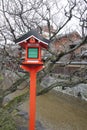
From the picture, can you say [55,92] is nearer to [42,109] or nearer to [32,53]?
[42,109]

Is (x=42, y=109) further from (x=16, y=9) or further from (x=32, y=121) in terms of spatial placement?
(x=32, y=121)

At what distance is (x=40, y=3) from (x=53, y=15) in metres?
0.87

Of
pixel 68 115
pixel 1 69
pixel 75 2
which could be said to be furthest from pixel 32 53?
pixel 68 115

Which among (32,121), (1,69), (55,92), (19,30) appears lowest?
(55,92)

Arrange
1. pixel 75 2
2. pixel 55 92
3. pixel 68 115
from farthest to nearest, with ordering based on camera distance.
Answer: pixel 55 92, pixel 68 115, pixel 75 2

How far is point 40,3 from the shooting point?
9.62 metres

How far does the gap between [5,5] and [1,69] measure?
8.28 ft

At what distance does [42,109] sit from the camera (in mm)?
13789

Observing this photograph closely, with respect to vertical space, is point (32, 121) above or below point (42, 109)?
above

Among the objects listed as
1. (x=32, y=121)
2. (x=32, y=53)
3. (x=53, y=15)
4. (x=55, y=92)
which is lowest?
(x=55, y=92)

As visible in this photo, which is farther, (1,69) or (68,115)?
(68,115)

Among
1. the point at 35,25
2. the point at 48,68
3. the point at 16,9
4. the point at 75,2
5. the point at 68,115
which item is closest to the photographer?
the point at 48,68

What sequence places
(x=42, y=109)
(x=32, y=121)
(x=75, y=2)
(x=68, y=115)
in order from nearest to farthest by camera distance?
(x=32, y=121), (x=75, y=2), (x=68, y=115), (x=42, y=109)

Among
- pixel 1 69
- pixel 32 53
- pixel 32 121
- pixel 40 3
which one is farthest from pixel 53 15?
pixel 32 121
